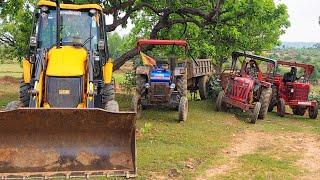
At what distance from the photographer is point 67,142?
665 cm

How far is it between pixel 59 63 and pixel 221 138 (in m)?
5.00

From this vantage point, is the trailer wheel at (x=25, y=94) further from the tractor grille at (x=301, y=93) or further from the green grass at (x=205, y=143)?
the tractor grille at (x=301, y=93)

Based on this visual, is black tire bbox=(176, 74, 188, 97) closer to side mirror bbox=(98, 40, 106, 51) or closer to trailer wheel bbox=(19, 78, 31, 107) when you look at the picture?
side mirror bbox=(98, 40, 106, 51)

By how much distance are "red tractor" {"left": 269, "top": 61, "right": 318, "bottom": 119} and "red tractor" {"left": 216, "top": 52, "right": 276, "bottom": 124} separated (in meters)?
0.58

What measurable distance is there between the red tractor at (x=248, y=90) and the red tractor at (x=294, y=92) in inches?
22.7

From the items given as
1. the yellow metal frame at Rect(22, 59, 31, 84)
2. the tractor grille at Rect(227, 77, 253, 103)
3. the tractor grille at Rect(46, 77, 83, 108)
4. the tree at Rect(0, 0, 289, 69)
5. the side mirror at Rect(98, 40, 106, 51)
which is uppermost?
the tree at Rect(0, 0, 289, 69)

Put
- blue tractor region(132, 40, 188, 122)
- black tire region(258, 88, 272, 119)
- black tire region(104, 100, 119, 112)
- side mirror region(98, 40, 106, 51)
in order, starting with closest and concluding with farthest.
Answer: black tire region(104, 100, 119, 112) → side mirror region(98, 40, 106, 51) → blue tractor region(132, 40, 188, 122) → black tire region(258, 88, 272, 119)

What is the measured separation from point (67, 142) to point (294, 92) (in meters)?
11.5

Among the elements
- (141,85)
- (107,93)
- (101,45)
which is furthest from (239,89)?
(101,45)

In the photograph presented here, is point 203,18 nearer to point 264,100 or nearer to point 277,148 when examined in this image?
point 264,100

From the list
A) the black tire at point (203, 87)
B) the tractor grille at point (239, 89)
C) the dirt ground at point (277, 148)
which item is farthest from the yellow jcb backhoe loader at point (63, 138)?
the black tire at point (203, 87)

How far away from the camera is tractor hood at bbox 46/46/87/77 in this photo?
7.86m

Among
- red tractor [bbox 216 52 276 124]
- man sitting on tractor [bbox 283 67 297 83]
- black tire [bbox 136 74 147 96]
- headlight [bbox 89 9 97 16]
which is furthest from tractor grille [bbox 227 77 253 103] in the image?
headlight [bbox 89 9 97 16]

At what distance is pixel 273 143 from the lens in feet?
36.6
